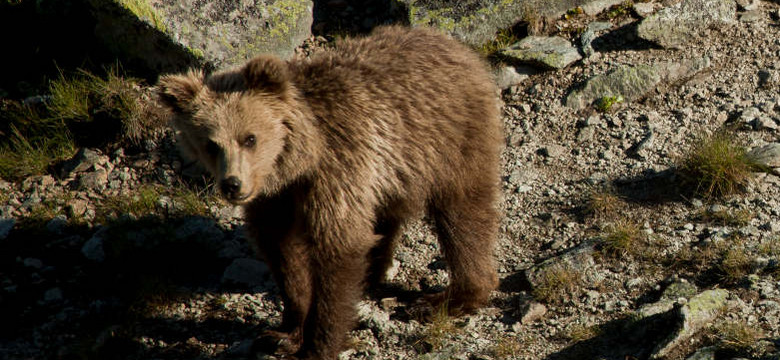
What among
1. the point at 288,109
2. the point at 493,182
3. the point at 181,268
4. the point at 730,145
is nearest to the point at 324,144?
the point at 288,109

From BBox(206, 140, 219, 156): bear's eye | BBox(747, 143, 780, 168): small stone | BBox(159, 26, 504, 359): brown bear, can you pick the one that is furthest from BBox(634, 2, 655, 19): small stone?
BBox(206, 140, 219, 156): bear's eye

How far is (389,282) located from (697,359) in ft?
7.15

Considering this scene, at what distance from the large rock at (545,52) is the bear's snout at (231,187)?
3.54m

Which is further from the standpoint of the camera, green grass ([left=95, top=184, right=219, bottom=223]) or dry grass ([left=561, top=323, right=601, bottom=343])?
green grass ([left=95, top=184, right=219, bottom=223])

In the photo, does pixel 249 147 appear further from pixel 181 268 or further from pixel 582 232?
pixel 582 232

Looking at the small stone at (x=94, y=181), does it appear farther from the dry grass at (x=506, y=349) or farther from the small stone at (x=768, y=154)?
the small stone at (x=768, y=154)

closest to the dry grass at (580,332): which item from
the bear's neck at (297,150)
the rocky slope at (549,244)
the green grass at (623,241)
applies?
the rocky slope at (549,244)

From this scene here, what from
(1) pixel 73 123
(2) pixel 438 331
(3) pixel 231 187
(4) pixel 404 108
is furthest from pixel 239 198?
(1) pixel 73 123

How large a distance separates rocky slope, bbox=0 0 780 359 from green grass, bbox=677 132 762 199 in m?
0.08

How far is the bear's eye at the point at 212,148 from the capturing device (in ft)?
15.4

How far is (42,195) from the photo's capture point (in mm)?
7012

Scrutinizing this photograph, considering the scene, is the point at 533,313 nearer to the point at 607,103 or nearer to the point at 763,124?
the point at 607,103

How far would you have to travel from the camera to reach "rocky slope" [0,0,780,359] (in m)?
5.26

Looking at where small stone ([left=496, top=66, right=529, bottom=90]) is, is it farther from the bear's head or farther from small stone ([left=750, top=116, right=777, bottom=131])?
the bear's head
